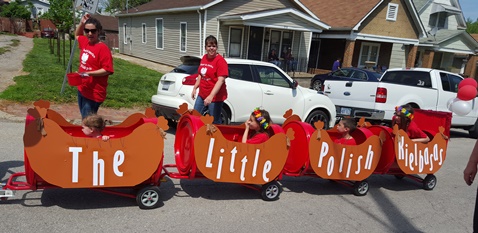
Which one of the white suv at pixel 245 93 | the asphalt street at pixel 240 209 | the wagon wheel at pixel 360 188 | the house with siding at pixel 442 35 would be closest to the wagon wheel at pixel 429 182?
the asphalt street at pixel 240 209

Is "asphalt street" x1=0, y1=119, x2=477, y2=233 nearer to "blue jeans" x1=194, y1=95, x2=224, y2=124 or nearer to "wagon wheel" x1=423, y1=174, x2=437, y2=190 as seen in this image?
"wagon wheel" x1=423, y1=174, x2=437, y2=190

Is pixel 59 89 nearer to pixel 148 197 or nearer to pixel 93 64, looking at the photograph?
pixel 93 64

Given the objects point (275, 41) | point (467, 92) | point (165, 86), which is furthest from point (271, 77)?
point (275, 41)

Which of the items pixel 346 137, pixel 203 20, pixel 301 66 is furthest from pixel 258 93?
pixel 301 66

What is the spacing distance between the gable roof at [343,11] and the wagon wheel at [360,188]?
19.7 meters

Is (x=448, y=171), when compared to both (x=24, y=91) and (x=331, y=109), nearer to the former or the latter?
(x=331, y=109)

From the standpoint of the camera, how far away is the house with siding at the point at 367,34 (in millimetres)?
23312

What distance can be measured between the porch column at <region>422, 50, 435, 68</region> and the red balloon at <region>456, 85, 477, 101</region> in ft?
95.7

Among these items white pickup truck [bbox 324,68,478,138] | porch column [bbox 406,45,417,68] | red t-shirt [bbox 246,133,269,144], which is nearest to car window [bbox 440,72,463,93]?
white pickup truck [bbox 324,68,478,138]

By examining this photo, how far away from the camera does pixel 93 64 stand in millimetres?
4223

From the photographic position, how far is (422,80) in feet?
32.0

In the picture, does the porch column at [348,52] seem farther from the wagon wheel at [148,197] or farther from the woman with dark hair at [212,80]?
the wagon wheel at [148,197]

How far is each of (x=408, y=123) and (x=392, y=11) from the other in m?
22.2

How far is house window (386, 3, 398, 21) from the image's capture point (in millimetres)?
24234
